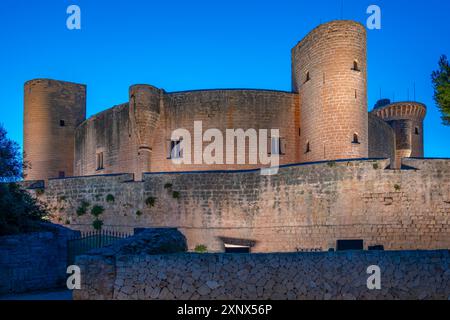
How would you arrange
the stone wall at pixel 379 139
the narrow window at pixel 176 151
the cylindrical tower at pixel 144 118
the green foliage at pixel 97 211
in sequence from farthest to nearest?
the stone wall at pixel 379 139 < the narrow window at pixel 176 151 < the cylindrical tower at pixel 144 118 < the green foliage at pixel 97 211

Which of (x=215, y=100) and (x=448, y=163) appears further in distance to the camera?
(x=215, y=100)

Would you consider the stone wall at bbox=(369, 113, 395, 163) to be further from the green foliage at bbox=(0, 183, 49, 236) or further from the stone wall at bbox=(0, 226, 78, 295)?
the green foliage at bbox=(0, 183, 49, 236)

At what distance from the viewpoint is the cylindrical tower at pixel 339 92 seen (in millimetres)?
22938

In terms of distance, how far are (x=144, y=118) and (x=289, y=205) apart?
11247 millimetres

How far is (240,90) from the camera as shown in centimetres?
2617

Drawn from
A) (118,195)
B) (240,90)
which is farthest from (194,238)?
(240,90)

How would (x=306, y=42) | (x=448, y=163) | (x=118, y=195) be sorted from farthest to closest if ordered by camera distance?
(x=306, y=42), (x=118, y=195), (x=448, y=163)

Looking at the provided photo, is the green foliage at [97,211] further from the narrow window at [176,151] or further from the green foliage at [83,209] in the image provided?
the narrow window at [176,151]

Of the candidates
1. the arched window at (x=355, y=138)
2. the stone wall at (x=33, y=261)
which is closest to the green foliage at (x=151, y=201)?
the stone wall at (x=33, y=261)

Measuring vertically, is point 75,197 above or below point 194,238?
above

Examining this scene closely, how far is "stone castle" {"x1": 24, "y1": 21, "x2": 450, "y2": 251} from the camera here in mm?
16719

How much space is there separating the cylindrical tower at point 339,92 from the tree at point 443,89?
348cm

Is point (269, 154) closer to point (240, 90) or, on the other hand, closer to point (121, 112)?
point (240, 90)
